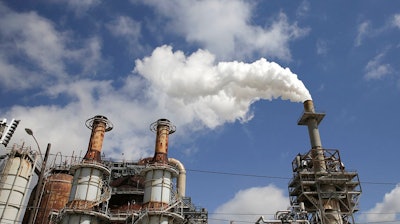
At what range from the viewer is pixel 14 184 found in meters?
38.4

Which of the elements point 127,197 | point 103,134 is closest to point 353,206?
point 127,197

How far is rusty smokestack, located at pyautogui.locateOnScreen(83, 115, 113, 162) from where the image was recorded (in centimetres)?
4030

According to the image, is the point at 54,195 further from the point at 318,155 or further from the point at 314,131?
the point at 314,131

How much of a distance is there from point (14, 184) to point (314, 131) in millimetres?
38235

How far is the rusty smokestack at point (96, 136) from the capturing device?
132 ft

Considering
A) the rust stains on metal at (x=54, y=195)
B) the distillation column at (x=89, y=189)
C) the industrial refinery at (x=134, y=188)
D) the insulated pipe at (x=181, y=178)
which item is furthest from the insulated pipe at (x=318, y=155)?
the rust stains on metal at (x=54, y=195)

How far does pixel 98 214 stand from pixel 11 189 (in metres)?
10.1

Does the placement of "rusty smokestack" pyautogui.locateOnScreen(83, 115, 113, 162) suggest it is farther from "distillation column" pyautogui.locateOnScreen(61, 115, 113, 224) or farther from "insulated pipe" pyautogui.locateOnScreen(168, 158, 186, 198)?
"insulated pipe" pyautogui.locateOnScreen(168, 158, 186, 198)

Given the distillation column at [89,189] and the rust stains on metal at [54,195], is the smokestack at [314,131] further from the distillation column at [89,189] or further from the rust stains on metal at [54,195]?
the rust stains on metal at [54,195]

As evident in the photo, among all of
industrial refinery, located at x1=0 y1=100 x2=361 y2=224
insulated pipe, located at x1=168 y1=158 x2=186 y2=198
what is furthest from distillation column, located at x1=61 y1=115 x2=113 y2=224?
insulated pipe, located at x1=168 y1=158 x2=186 y2=198

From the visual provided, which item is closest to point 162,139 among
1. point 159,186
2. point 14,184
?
point 159,186

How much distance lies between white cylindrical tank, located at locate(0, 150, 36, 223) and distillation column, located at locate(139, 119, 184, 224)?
13.4m

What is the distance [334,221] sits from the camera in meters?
42.0

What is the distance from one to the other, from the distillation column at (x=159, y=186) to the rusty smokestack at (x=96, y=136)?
19.8ft
